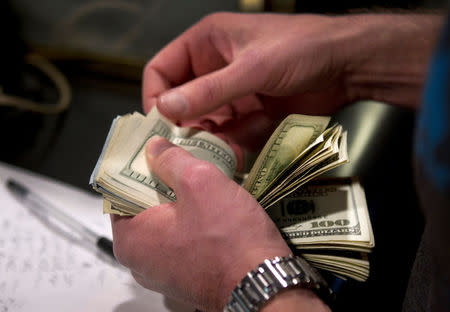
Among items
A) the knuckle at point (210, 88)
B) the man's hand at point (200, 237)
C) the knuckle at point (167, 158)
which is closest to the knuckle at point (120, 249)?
the man's hand at point (200, 237)

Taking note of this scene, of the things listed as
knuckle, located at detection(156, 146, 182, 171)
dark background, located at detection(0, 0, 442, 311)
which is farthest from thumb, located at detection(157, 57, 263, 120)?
dark background, located at detection(0, 0, 442, 311)

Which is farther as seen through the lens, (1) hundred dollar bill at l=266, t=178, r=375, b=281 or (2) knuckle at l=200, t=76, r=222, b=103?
(2) knuckle at l=200, t=76, r=222, b=103

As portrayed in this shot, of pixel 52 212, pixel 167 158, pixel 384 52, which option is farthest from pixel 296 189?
pixel 52 212

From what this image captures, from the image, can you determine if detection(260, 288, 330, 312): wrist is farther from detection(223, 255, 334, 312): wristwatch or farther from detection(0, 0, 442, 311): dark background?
detection(0, 0, 442, 311): dark background

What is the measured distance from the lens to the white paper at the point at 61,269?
573mm

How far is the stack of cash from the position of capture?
1.56 feet

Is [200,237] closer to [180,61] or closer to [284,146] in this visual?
[284,146]

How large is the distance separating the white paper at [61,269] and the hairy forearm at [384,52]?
49cm

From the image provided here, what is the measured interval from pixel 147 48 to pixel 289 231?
2.38 feet

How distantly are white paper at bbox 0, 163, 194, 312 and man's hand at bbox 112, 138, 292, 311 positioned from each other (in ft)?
0.43

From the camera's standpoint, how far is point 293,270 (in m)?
0.41

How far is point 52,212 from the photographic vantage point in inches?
28.6

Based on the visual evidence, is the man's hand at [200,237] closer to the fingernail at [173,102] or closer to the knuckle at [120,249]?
the knuckle at [120,249]

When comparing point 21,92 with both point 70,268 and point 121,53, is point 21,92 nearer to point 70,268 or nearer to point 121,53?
point 121,53
